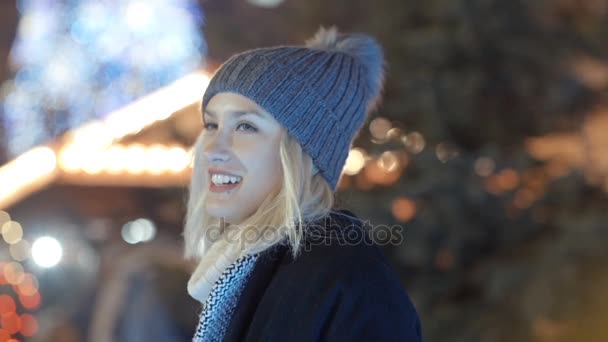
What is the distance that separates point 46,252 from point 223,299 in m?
2.70

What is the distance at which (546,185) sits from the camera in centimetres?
223

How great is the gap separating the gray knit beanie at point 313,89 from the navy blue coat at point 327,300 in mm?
182

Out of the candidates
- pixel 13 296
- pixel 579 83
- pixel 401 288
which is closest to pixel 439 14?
pixel 579 83

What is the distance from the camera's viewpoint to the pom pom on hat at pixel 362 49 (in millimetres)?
1346

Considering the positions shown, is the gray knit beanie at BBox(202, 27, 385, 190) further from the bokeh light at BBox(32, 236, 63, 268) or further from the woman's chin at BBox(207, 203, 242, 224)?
the bokeh light at BBox(32, 236, 63, 268)

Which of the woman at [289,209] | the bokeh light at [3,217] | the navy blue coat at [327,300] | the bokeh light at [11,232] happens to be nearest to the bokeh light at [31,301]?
the bokeh light at [11,232]

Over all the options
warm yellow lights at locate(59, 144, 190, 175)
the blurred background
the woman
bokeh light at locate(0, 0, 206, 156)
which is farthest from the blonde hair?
bokeh light at locate(0, 0, 206, 156)

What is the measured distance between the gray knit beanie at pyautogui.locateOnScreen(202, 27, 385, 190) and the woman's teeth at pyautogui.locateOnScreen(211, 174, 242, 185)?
0.12 meters

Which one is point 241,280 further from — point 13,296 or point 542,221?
point 13,296

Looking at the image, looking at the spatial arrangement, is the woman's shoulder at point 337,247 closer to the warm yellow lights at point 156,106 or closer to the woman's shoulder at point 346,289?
the woman's shoulder at point 346,289

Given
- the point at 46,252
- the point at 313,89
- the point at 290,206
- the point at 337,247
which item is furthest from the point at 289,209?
the point at 46,252

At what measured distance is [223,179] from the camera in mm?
1221

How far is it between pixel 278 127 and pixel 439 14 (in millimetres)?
1196

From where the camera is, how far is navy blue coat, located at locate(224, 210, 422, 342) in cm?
100
